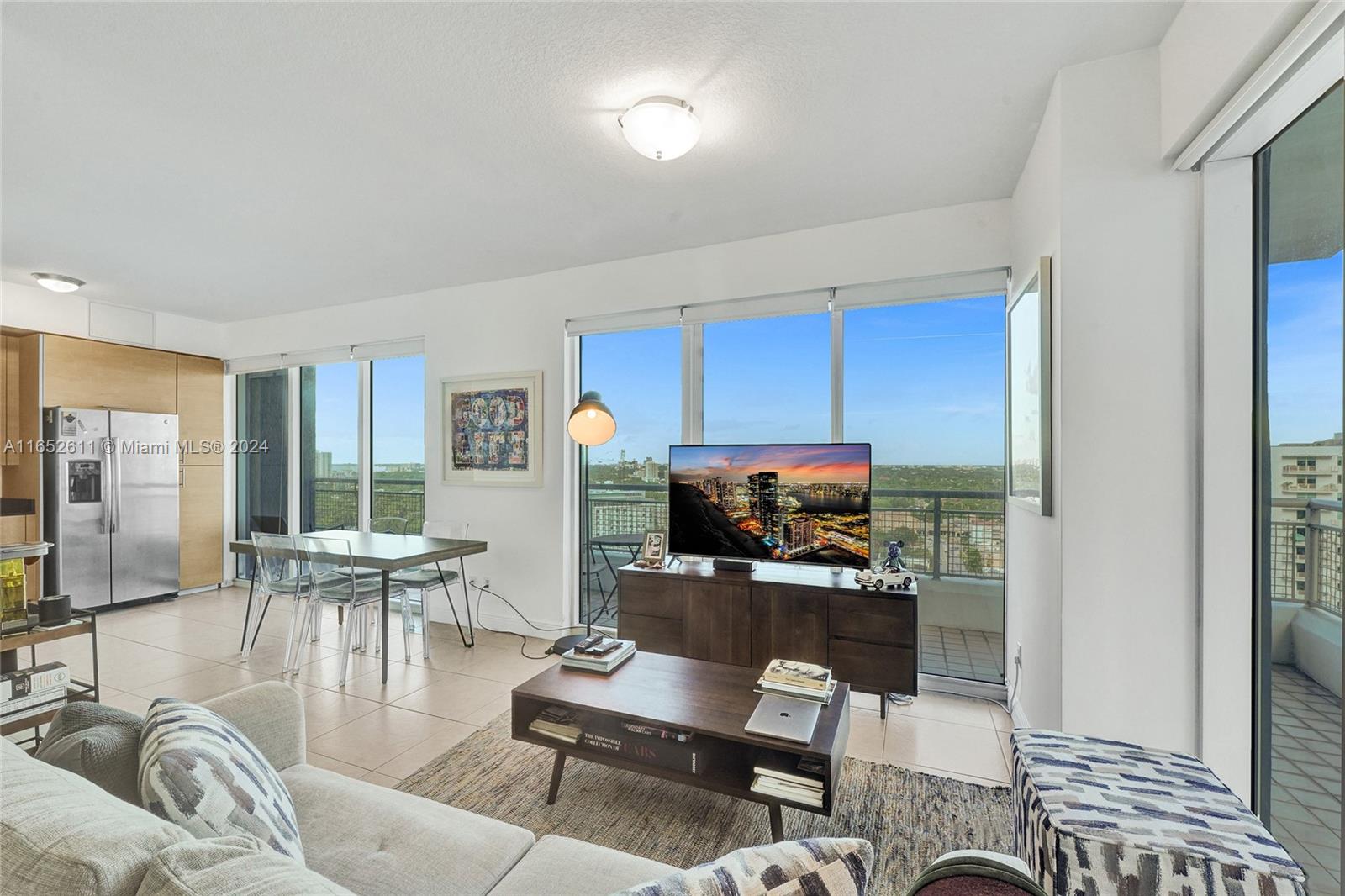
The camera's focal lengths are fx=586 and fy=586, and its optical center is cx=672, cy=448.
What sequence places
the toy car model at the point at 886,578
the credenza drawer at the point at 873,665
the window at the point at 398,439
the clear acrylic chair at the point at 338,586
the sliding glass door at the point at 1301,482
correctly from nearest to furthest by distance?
1. the sliding glass door at the point at 1301,482
2. the credenza drawer at the point at 873,665
3. the toy car model at the point at 886,578
4. the clear acrylic chair at the point at 338,586
5. the window at the point at 398,439

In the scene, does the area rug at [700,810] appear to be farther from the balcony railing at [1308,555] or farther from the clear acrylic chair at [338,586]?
the clear acrylic chair at [338,586]

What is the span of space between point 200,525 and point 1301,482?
737 centimetres

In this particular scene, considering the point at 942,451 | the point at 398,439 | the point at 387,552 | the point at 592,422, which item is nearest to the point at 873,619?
the point at 942,451

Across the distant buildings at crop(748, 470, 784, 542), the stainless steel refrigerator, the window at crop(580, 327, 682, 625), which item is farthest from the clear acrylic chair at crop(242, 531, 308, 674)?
the distant buildings at crop(748, 470, 784, 542)

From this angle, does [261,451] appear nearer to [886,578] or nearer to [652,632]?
[652,632]

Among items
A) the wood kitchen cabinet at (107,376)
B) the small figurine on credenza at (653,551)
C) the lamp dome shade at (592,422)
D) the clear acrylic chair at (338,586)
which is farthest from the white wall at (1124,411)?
the wood kitchen cabinet at (107,376)

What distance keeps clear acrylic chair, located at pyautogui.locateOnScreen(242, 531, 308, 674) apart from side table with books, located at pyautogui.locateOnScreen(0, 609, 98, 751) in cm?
118

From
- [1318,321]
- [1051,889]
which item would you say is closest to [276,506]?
[1051,889]

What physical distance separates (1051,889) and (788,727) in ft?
2.44

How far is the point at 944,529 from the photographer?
330 cm

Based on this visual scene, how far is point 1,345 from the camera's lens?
452 cm

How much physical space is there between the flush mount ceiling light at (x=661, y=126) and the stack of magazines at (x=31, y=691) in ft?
10.0

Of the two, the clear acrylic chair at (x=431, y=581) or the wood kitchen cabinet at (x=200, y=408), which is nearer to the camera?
the clear acrylic chair at (x=431, y=581)

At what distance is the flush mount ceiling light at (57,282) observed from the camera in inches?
165
